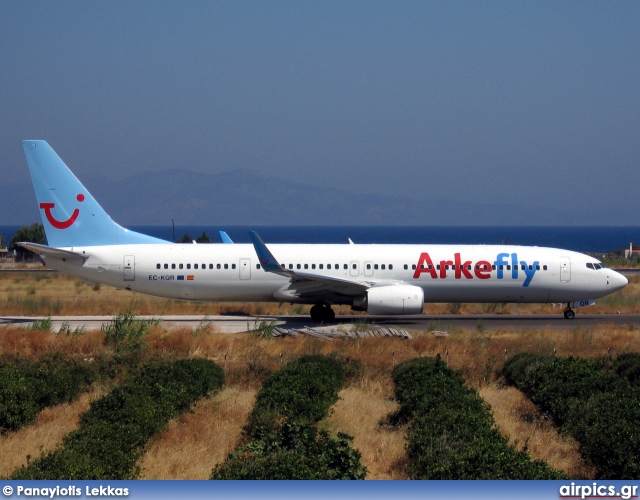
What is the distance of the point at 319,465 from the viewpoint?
1019 centimetres

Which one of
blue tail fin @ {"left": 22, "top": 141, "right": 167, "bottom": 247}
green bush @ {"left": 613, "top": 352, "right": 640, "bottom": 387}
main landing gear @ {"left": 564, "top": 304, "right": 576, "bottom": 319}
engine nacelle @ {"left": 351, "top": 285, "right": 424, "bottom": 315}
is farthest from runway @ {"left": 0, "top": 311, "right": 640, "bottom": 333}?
green bush @ {"left": 613, "top": 352, "right": 640, "bottom": 387}

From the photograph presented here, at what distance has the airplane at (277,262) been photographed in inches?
1073

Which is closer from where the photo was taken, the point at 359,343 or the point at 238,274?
the point at 359,343

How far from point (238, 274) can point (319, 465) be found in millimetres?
17753

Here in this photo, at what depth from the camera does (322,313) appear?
28172 mm

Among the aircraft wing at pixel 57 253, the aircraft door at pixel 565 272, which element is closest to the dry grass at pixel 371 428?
the aircraft wing at pixel 57 253

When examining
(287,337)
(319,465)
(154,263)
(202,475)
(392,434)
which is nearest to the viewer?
(319,465)

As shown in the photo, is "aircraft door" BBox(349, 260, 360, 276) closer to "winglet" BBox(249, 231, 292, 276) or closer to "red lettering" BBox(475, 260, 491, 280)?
"winglet" BBox(249, 231, 292, 276)

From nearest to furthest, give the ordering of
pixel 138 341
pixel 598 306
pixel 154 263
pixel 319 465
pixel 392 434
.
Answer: pixel 319 465 → pixel 392 434 → pixel 138 341 → pixel 154 263 → pixel 598 306

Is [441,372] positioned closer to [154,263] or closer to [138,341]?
[138,341]

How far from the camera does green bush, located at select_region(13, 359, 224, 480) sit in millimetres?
9828

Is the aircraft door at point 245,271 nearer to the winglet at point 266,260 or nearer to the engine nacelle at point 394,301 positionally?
the winglet at point 266,260

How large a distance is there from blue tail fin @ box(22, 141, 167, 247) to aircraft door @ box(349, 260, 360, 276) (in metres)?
8.80

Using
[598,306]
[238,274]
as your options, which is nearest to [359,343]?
[238,274]
